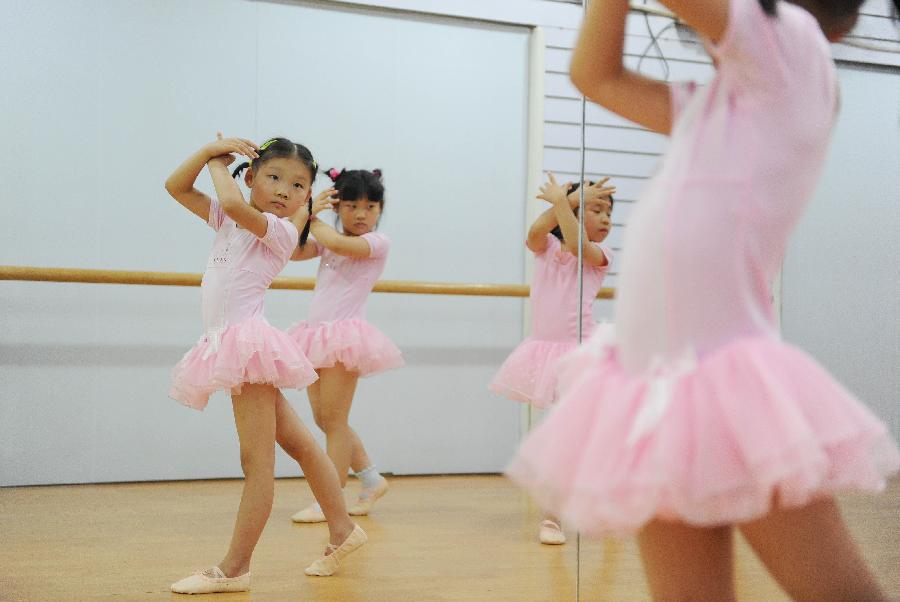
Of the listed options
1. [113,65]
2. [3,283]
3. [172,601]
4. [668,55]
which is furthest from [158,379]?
[668,55]

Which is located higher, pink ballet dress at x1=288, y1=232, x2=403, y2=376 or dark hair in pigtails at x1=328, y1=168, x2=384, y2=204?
dark hair in pigtails at x1=328, y1=168, x2=384, y2=204

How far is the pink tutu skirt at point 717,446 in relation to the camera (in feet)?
2.49

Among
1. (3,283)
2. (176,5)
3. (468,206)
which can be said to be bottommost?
(3,283)

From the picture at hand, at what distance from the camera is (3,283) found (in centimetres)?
337

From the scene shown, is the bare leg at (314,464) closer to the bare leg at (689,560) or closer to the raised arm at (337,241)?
the raised arm at (337,241)

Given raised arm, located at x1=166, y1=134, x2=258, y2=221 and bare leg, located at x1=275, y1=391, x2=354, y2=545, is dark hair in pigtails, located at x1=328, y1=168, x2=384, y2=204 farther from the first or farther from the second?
bare leg, located at x1=275, y1=391, x2=354, y2=545

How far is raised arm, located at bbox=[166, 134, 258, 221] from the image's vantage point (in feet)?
6.98

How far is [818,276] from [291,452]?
4.28ft

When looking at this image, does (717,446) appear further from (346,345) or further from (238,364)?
(346,345)

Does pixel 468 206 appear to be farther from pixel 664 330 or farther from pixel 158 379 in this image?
pixel 664 330

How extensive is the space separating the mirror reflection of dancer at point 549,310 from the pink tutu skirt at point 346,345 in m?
0.36

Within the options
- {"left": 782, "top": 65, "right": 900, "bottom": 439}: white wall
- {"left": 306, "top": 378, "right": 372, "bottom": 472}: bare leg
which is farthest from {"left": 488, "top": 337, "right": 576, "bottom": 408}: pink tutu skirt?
{"left": 782, "top": 65, "right": 900, "bottom": 439}: white wall

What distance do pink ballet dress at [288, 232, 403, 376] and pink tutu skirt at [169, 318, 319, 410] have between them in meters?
0.84

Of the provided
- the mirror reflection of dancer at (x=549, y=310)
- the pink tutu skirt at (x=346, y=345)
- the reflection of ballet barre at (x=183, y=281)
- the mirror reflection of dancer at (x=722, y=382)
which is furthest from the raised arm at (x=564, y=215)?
the mirror reflection of dancer at (x=722, y=382)
